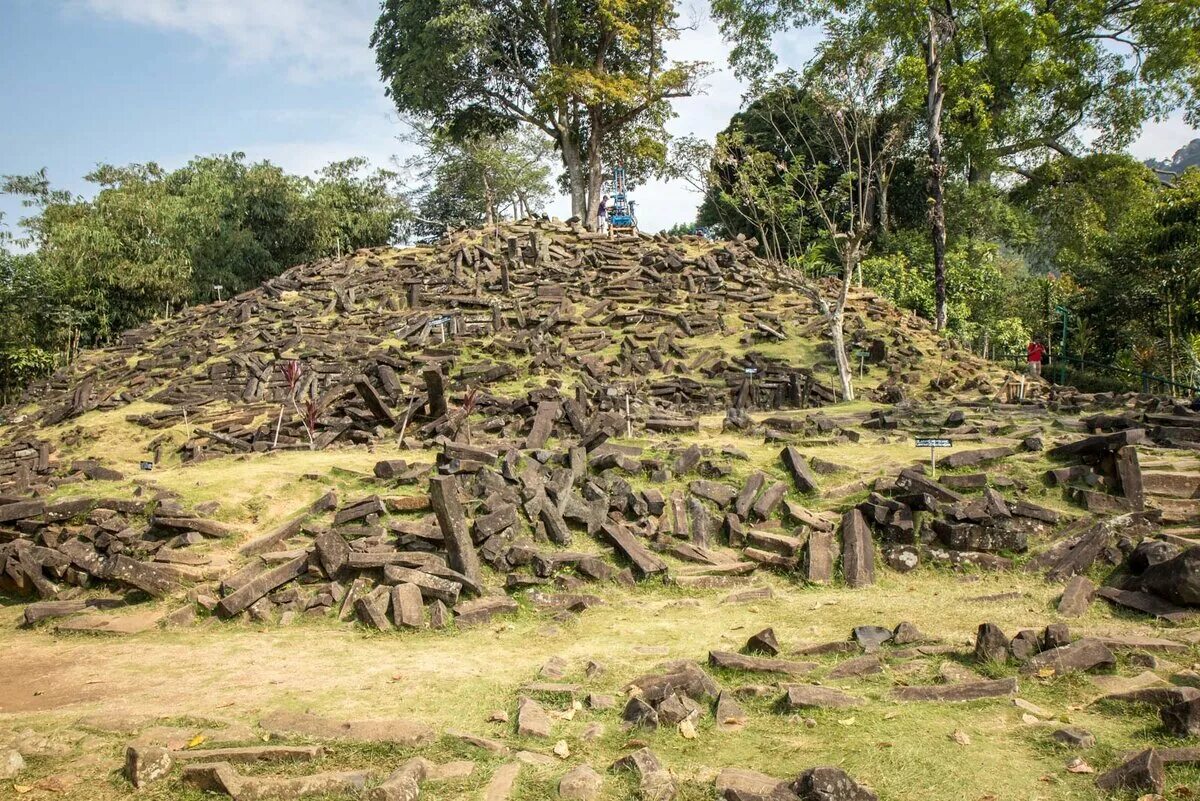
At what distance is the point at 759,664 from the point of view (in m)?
6.25

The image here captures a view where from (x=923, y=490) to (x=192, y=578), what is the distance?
8689mm

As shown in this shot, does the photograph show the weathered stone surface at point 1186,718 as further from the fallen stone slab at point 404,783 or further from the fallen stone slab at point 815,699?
the fallen stone slab at point 404,783

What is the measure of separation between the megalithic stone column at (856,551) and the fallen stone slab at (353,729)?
5.38 metres

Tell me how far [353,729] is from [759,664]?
3.06 metres

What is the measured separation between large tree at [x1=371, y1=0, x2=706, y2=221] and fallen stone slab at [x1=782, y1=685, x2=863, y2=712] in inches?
1260

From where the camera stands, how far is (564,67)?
34031 mm

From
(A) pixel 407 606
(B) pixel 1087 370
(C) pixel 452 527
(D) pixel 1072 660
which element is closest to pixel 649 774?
(D) pixel 1072 660

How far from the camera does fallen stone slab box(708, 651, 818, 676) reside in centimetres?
620

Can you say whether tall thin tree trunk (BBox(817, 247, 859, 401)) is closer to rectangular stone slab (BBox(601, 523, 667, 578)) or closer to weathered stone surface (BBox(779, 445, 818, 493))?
weathered stone surface (BBox(779, 445, 818, 493))

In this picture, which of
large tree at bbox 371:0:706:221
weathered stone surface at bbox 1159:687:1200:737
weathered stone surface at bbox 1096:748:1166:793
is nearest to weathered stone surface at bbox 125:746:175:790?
weathered stone surface at bbox 1096:748:1166:793

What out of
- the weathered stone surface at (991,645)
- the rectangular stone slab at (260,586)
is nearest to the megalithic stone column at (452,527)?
the rectangular stone slab at (260,586)

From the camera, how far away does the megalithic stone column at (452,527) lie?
8.79 m

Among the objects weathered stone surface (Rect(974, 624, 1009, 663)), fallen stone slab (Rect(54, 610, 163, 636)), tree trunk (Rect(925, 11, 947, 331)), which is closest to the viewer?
weathered stone surface (Rect(974, 624, 1009, 663))

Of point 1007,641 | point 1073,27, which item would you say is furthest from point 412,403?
point 1073,27
